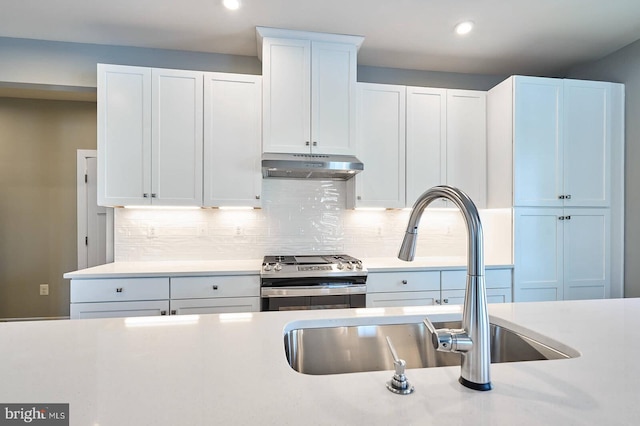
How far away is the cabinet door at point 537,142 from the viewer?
267cm

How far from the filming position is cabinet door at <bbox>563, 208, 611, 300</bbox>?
2730mm

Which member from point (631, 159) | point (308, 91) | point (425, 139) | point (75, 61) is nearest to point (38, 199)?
point (75, 61)

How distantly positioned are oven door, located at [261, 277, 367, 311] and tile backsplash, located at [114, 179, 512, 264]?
655 millimetres

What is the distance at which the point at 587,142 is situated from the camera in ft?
9.02

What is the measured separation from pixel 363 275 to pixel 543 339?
1495mm

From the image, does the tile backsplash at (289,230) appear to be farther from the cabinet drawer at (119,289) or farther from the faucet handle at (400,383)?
the faucet handle at (400,383)

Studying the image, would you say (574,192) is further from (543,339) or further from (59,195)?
(59,195)

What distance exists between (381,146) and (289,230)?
1.12 meters

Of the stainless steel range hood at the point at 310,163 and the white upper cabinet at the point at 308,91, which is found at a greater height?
the white upper cabinet at the point at 308,91

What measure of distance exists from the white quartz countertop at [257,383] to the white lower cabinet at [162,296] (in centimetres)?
125

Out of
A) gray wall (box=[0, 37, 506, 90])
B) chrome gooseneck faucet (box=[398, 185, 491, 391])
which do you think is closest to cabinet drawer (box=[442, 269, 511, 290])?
chrome gooseneck faucet (box=[398, 185, 491, 391])

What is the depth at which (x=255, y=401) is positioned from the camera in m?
0.61

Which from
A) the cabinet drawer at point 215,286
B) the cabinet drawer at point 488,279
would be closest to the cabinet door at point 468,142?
the cabinet drawer at point 488,279

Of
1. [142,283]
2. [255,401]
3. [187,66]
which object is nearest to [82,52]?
[187,66]
